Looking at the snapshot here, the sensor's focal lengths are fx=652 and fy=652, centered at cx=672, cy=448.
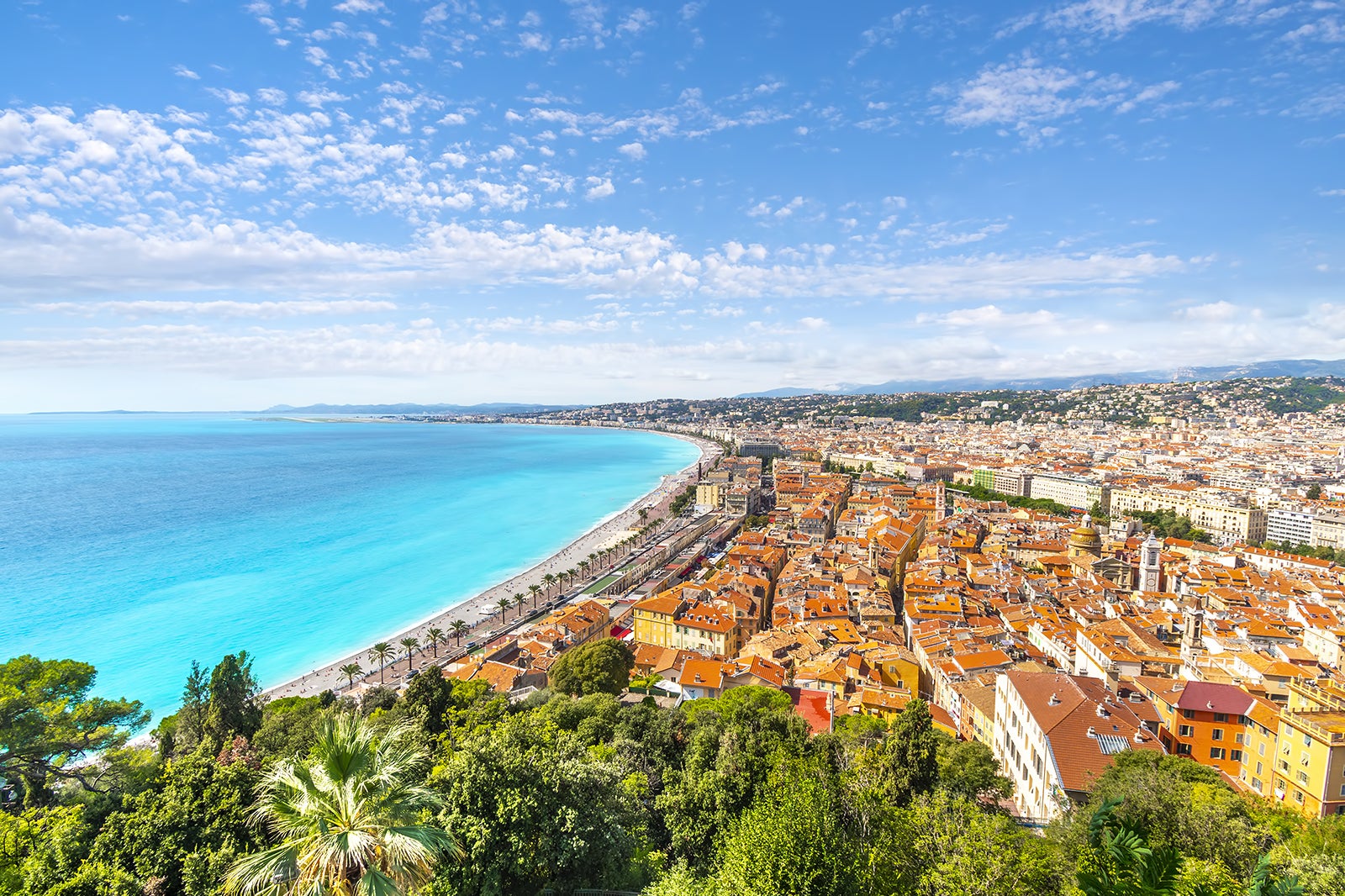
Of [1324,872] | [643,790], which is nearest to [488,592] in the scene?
[643,790]

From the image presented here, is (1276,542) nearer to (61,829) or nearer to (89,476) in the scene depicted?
(61,829)

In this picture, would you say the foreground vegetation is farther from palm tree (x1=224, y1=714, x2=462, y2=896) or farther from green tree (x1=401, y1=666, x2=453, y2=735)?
green tree (x1=401, y1=666, x2=453, y2=735)

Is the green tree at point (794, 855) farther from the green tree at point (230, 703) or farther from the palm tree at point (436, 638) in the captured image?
the palm tree at point (436, 638)

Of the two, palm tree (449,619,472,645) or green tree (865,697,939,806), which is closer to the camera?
green tree (865,697,939,806)

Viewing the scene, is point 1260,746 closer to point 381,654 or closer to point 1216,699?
point 1216,699

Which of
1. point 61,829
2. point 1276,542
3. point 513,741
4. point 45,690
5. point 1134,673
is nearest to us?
point 61,829

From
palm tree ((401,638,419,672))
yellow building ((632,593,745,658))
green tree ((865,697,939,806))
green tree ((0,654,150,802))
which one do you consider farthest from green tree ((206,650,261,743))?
yellow building ((632,593,745,658))

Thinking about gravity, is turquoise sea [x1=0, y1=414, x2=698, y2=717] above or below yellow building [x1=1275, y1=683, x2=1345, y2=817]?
below
